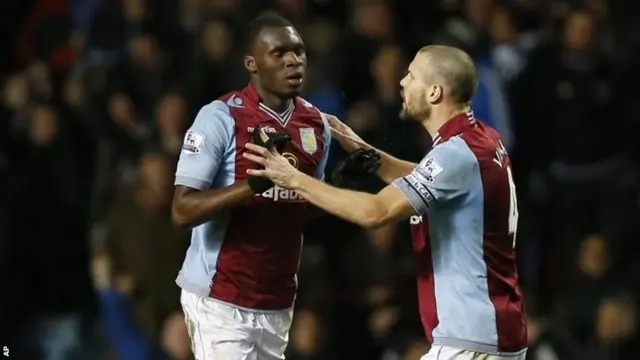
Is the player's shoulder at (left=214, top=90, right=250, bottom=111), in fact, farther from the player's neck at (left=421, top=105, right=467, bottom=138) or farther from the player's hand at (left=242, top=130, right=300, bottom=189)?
the player's neck at (left=421, top=105, right=467, bottom=138)

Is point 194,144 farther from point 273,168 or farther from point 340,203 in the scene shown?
point 340,203

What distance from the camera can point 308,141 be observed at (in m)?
5.46

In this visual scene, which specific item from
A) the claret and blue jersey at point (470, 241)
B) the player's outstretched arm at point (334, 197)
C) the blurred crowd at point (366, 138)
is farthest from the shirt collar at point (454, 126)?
the blurred crowd at point (366, 138)

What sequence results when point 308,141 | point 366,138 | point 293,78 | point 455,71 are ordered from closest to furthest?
1. point 455,71
2. point 293,78
3. point 308,141
4. point 366,138

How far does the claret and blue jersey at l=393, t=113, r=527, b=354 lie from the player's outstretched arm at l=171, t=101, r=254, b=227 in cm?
63

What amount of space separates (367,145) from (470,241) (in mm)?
754

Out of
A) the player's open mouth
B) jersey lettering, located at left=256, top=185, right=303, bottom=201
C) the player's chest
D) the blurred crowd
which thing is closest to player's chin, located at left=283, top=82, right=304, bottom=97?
the player's open mouth

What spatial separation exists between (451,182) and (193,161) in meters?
0.96

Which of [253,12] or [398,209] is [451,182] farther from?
[253,12]

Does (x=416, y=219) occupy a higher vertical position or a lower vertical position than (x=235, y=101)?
lower

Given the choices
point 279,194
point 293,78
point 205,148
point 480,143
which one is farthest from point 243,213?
point 480,143

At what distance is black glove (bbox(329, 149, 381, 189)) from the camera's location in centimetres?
530

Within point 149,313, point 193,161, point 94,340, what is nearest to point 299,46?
point 193,161

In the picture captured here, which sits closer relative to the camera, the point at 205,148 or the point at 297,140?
the point at 205,148
